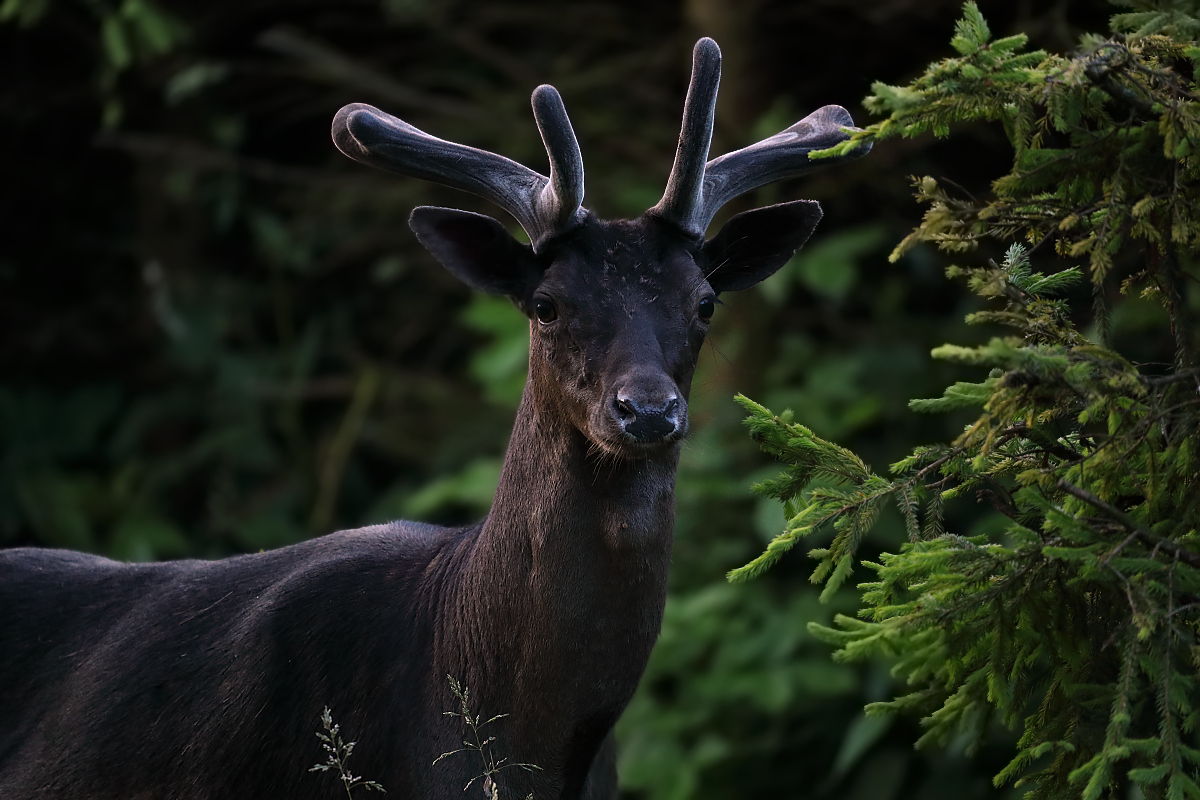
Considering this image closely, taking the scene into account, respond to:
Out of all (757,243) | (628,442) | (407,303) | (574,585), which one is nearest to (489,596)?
(574,585)

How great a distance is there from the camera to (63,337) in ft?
36.5

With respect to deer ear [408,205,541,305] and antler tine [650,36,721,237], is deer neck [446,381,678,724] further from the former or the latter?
antler tine [650,36,721,237]

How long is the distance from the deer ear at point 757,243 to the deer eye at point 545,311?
61 cm

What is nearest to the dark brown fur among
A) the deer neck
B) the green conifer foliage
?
the deer neck

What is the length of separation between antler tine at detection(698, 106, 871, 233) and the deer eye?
1.92 feet

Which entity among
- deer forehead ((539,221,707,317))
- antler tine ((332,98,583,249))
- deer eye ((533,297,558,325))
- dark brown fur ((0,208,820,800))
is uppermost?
antler tine ((332,98,583,249))

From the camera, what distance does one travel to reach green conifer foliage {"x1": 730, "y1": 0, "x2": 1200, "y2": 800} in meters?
2.87

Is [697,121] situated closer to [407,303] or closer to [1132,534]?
[1132,534]

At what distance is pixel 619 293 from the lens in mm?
3582

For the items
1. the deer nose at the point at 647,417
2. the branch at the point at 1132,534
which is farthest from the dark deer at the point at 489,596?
the branch at the point at 1132,534

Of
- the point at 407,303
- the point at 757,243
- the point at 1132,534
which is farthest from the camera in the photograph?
the point at 407,303

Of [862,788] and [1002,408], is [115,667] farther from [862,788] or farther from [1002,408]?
[862,788]

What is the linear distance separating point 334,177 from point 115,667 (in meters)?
6.55

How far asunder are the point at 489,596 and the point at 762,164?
5.38 feet
